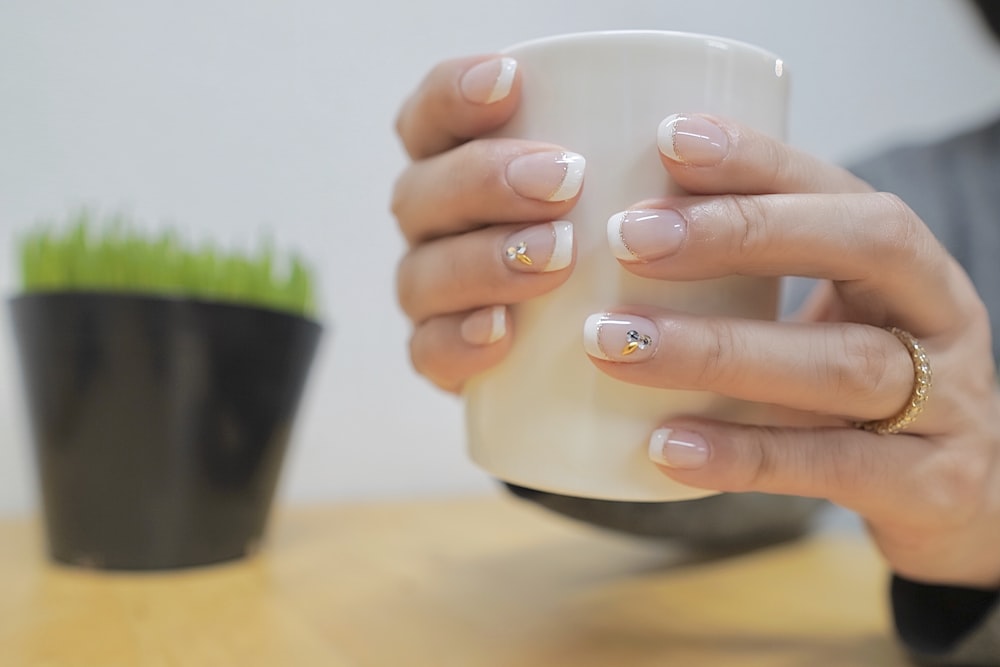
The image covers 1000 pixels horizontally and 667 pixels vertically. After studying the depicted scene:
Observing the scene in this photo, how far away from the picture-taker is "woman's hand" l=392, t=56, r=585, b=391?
30cm

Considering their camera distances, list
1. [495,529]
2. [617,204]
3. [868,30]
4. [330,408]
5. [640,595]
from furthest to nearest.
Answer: [868,30]
[330,408]
[495,529]
[640,595]
[617,204]

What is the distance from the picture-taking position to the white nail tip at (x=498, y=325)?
0.32m

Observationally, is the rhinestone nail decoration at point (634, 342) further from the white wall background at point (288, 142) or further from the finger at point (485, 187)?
the white wall background at point (288, 142)

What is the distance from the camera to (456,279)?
1.17ft

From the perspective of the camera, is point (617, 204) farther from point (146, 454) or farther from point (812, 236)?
point (146, 454)

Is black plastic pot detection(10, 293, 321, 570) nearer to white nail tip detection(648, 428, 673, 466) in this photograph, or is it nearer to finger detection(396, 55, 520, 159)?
finger detection(396, 55, 520, 159)

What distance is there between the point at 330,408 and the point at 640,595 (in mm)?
399

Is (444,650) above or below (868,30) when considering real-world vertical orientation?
below

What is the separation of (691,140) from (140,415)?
382 mm

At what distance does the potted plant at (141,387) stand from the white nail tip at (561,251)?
0.29 metres

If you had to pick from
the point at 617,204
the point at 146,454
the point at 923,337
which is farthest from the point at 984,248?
the point at 146,454

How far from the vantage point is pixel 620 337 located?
277 millimetres

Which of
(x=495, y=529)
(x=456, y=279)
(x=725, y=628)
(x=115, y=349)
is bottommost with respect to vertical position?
(x=495, y=529)

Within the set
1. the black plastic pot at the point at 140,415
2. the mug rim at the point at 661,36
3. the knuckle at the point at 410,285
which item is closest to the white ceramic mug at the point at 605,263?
the mug rim at the point at 661,36
